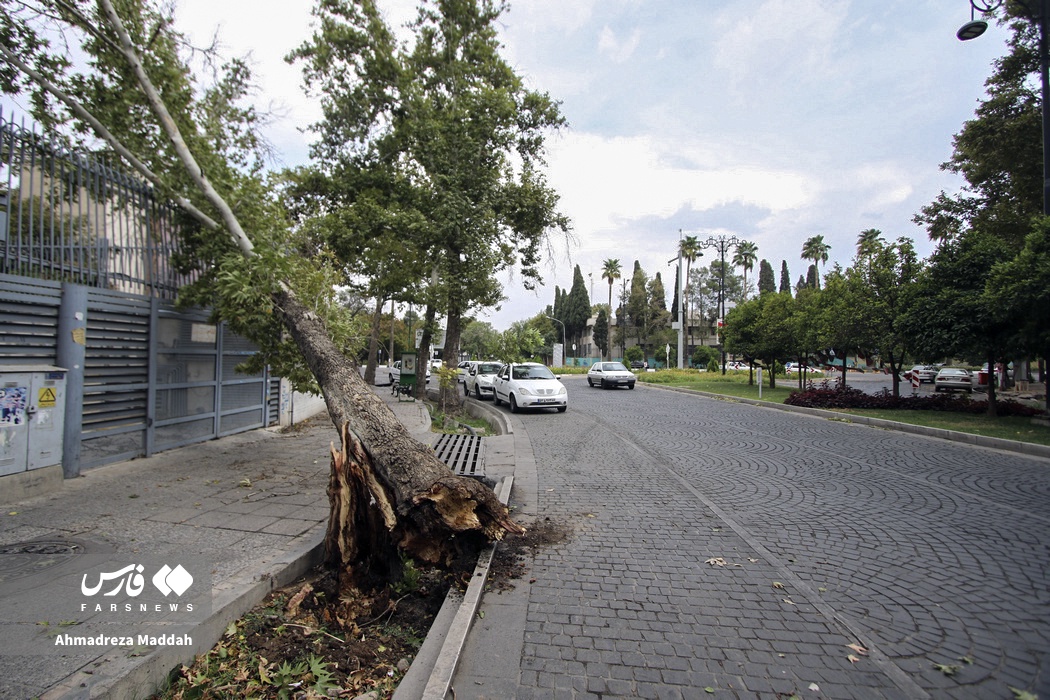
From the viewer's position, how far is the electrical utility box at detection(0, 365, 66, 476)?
530cm

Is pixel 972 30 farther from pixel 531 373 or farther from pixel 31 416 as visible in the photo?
pixel 31 416

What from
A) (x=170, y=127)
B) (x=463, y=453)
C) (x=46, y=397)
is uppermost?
(x=170, y=127)

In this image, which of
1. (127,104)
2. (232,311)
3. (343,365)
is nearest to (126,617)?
(343,365)

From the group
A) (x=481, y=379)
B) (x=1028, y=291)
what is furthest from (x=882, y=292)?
(x=481, y=379)

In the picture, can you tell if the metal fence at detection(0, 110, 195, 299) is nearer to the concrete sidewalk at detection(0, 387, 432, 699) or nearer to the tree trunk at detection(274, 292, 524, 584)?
the concrete sidewalk at detection(0, 387, 432, 699)

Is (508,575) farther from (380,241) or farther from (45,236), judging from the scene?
(380,241)

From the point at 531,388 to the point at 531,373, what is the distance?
57.0 inches

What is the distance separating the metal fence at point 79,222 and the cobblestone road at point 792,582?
20.7 ft

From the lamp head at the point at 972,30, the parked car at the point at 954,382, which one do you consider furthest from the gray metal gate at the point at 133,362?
the parked car at the point at 954,382

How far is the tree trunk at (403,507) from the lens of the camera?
3930 millimetres

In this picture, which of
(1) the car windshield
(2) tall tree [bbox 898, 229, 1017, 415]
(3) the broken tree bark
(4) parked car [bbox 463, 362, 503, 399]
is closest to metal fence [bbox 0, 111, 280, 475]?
(3) the broken tree bark

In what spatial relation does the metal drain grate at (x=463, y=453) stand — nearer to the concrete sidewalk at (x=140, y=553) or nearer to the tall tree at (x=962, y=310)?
the concrete sidewalk at (x=140, y=553)

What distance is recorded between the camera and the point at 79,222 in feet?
21.5

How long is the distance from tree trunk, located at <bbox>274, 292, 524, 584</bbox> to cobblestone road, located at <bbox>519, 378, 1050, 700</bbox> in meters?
0.60
